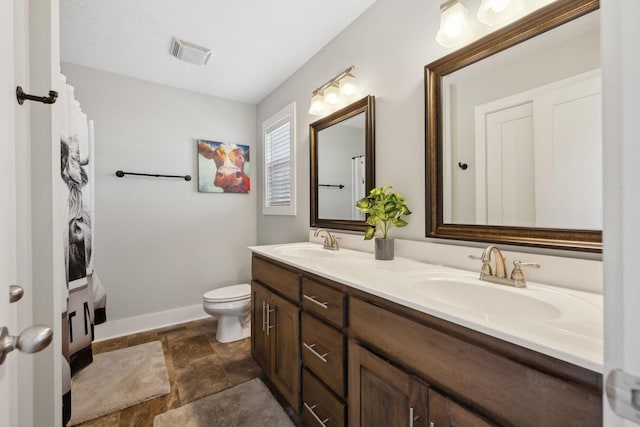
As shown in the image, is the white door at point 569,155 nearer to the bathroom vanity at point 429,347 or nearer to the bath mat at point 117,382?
the bathroom vanity at point 429,347

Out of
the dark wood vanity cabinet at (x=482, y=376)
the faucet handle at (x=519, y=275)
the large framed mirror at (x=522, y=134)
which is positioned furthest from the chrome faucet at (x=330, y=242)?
the faucet handle at (x=519, y=275)

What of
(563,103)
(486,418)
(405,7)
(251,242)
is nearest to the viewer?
(486,418)

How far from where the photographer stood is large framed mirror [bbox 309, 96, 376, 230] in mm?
1686

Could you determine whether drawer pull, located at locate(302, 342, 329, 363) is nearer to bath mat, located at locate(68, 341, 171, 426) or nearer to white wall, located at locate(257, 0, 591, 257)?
white wall, located at locate(257, 0, 591, 257)

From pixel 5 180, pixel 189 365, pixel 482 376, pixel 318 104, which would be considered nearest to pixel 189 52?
pixel 318 104

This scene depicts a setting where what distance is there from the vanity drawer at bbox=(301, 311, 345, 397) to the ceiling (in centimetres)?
183

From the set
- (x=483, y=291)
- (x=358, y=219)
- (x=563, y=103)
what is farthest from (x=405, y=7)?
(x=483, y=291)

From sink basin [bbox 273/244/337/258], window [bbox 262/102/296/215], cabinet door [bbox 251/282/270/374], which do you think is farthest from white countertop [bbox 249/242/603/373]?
window [bbox 262/102/296/215]

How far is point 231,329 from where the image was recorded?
2301mm

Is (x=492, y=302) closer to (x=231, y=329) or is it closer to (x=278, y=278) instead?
(x=278, y=278)

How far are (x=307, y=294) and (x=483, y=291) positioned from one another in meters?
0.72

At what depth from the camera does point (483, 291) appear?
969 millimetres

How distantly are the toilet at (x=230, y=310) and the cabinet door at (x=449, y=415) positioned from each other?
1.77 metres

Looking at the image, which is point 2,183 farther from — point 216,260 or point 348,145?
point 216,260
